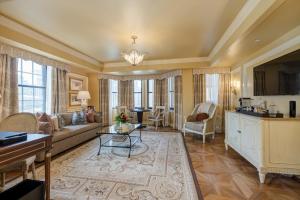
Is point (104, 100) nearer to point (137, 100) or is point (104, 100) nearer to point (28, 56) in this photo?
point (137, 100)

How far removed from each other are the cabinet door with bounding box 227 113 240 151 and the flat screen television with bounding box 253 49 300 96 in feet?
2.36

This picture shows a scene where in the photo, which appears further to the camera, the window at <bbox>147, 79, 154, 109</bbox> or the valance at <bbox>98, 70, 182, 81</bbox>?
the window at <bbox>147, 79, 154, 109</bbox>

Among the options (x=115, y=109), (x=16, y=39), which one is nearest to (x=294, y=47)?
(x=16, y=39)

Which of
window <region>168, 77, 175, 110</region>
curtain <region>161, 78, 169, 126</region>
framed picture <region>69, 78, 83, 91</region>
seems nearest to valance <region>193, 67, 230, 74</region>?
window <region>168, 77, 175, 110</region>

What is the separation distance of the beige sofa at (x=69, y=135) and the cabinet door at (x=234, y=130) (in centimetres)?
357

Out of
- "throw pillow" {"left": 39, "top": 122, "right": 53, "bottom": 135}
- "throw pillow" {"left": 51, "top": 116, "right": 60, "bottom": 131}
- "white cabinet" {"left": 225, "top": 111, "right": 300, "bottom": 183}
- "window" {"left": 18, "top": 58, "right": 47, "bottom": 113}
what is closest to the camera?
"white cabinet" {"left": 225, "top": 111, "right": 300, "bottom": 183}

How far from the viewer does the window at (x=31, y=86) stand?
3.84m

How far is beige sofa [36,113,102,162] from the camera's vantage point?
10.8 feet

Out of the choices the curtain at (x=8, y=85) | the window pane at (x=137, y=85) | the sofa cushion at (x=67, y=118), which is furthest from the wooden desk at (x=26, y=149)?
the window pane at (x=137, y=85)

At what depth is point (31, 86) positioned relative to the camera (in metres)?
4.12

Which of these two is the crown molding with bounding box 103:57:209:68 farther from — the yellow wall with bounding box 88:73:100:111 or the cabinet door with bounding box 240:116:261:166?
the cabinet door with bounding box 240:116:261:166

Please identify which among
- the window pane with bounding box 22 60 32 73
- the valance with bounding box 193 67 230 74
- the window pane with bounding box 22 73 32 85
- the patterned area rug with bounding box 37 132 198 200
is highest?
the valance with bounding box 193 67 230 74

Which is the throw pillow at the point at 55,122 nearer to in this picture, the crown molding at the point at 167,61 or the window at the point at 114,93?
the crown molding at the point at 167,61

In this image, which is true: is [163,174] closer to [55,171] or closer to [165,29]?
[55,171]
